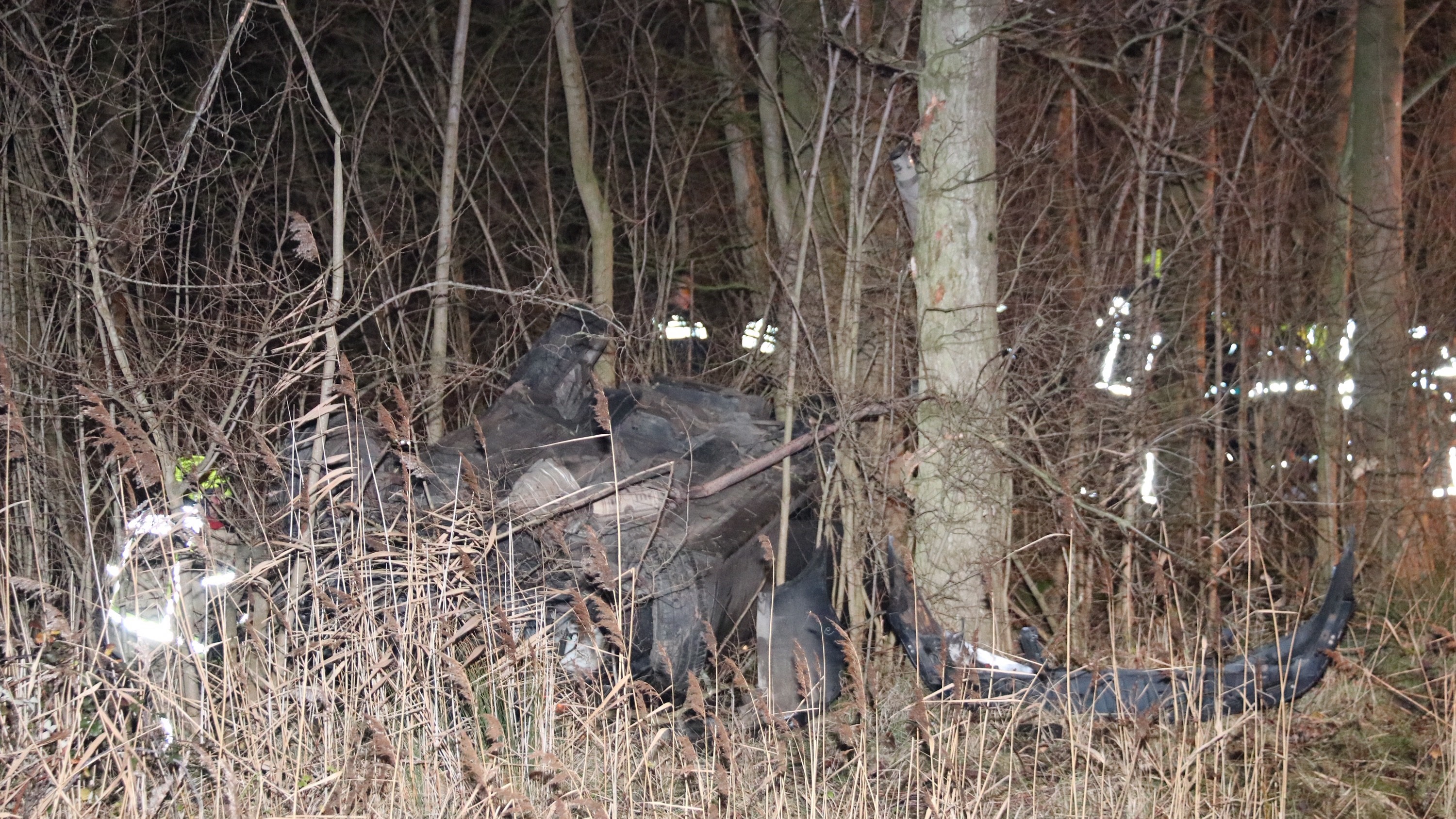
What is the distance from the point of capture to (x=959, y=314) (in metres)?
4.98

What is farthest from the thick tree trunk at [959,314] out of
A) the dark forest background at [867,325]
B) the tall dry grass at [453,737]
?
the tall dry grass at [453,737]

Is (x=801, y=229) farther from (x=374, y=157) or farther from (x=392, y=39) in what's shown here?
(x=374, y=157)

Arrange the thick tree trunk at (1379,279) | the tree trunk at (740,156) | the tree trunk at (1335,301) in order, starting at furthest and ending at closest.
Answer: the tree trunk at (740,156) < the thick tree trunk at (1379,279) < the tree trunk at (1335,301)

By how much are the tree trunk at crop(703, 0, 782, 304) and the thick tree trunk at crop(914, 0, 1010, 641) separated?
2762mm

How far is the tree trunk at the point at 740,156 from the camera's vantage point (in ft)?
26.8

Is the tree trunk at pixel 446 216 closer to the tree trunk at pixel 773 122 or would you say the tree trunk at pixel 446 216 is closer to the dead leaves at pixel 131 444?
the tree trunk at pixel 773 122

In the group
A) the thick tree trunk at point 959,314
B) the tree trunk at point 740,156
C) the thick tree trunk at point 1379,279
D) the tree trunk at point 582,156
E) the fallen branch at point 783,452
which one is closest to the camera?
the fallen branch at point 783,452

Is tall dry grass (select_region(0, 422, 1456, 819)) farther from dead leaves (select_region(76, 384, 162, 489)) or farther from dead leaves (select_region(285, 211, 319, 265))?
Result: dead leaves (select_region(285, 211, 319, 265))

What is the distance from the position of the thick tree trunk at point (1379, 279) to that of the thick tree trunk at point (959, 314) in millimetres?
2842

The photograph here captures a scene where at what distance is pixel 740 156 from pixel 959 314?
4.28 meters

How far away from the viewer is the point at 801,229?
21.1ft

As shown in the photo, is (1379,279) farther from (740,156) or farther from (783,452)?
(740,156)

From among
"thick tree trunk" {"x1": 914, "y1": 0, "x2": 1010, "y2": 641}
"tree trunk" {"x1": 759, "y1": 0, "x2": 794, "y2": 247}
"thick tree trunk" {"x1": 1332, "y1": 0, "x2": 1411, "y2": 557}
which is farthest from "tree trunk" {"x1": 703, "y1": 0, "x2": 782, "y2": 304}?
"thick tree trunk" {"x1": 1332, "y1": 0, "x2": 1411, "y2": 557}

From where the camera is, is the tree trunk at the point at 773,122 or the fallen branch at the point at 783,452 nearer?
the fallen branch at the point at 783,452
